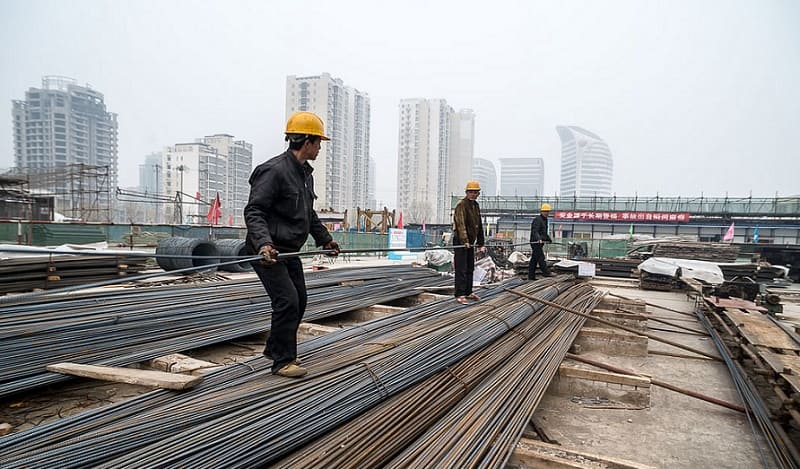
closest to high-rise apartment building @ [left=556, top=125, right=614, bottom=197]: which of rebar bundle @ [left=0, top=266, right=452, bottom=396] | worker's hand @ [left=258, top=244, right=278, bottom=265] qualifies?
rebar bundle @ [left=0, top=266, right=452, bottom=396]

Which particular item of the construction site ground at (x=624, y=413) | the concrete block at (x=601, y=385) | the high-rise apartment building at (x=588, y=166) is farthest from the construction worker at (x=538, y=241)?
the high-rise apartment building at (x=588, y=166)

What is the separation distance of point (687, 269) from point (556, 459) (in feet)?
28.3

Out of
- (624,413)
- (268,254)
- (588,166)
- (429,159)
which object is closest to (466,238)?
(624,413)

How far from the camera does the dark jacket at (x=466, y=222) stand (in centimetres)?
531

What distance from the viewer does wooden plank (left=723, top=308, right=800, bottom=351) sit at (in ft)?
12.0

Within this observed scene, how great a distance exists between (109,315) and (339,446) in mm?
2596

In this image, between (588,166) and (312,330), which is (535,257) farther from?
(588,166)

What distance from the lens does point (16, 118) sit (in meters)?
73.2

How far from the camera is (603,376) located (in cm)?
323

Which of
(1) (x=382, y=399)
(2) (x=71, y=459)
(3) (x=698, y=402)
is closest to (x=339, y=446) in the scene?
(1) (x=382, y=399)

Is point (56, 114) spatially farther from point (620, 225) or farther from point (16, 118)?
point (620, 225)

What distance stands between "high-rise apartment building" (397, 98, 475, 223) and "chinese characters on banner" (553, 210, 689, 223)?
4164 cm

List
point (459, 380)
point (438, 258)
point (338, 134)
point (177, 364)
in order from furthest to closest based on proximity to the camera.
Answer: point (338, 134) → point (438, 258) → point (177, 364) → point (459, 380)

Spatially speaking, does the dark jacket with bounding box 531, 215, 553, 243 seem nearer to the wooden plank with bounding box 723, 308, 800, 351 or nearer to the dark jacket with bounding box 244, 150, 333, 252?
the wooden plank with bounding box 723, 308, 800, 351
